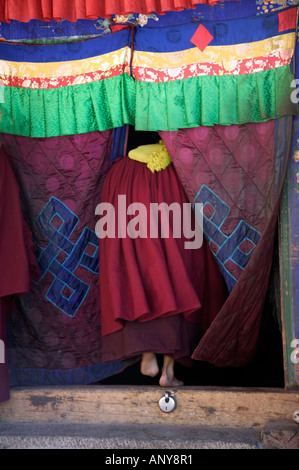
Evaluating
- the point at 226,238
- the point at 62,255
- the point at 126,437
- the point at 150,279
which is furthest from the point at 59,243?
the point at 126,437

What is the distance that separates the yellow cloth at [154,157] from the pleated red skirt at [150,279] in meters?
0.04

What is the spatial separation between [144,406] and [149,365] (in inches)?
10.0

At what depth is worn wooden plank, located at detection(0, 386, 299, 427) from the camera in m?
2.87

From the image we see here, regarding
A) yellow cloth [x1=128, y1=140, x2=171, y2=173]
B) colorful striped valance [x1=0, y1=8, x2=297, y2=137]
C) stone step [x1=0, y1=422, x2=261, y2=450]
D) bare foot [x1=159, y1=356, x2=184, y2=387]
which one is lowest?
stone step [x1=0, y1=422, x2=261, y2=450]

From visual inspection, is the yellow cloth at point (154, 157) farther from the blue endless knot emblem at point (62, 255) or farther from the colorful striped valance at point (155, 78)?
the blue endless knot emblem at point (62, 255)

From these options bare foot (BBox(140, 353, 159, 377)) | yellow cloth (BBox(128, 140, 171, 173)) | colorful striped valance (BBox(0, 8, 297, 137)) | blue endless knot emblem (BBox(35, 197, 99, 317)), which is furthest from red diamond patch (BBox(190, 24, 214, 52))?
bare foot (BBox(140, 353, 159, 377))

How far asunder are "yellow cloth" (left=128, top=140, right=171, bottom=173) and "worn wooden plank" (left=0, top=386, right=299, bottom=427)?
1.15 m

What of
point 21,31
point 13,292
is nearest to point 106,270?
point 13,292

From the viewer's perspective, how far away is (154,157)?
3350 mm

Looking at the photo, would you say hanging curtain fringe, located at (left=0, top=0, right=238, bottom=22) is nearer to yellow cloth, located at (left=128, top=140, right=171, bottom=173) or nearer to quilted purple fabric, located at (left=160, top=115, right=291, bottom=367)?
quilted purple fabric, located at (left=160, top=115, right=291, bottom=367)

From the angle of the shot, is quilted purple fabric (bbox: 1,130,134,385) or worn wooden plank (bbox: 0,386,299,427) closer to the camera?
worn wooden plank (bbox: 0,386,299,427)

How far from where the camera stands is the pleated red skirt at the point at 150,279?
10.2ft

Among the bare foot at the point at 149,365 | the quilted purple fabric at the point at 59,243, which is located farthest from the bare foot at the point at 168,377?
the quilted purple fabric at the point at 59,243

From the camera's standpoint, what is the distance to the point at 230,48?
10.2ft
